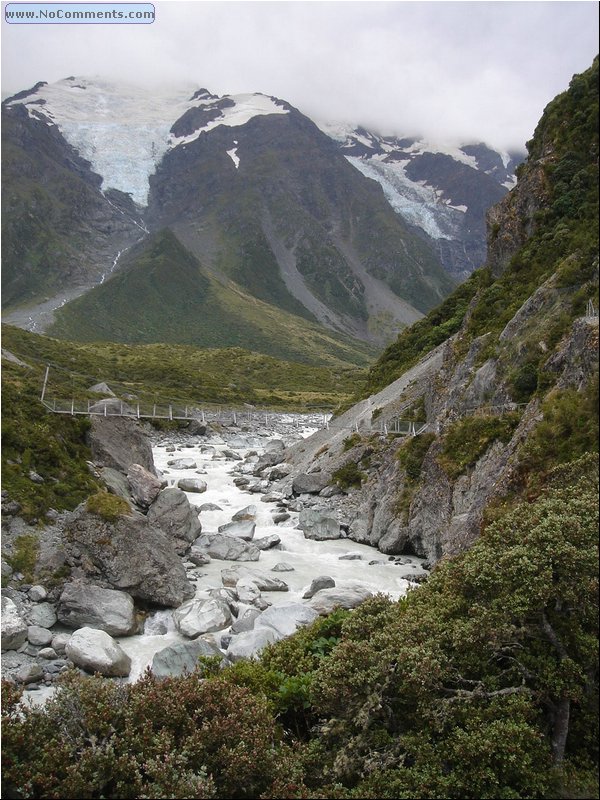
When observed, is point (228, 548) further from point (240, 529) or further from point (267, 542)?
point (240, 529)

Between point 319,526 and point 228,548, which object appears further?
point 319,526

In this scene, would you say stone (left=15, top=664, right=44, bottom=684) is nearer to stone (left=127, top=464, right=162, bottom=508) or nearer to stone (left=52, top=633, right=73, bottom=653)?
stone (left=52, top=633, right=73, bottom=653)

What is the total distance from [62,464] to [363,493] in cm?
1488

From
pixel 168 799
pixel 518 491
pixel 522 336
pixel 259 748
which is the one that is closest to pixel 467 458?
pixel 522 336

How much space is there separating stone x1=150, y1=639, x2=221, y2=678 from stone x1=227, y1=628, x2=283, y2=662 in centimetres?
42

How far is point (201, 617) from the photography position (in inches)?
671

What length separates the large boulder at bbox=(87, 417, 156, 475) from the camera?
3009 cm

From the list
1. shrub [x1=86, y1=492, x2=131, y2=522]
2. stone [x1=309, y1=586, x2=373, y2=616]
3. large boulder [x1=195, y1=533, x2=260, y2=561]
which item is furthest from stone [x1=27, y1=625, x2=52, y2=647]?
large boulder [x1=195, y1=533, x2=260, y2=561]

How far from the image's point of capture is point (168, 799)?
23.4 ft

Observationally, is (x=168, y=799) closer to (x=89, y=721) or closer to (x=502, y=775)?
(x=89, y=721)

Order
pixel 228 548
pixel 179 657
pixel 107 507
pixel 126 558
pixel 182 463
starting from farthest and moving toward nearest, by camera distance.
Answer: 1. pixel 182 463
2. pixel 228 548
3. pixel 107 507
4. pixel 126 558
5. pixel 179 657

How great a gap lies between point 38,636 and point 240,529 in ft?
41.4

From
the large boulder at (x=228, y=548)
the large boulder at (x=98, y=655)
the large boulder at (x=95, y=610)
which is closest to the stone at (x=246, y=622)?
the large boulder at (x=95, y=610)

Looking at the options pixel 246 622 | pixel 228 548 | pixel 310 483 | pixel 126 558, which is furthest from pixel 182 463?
pixel 246 622
